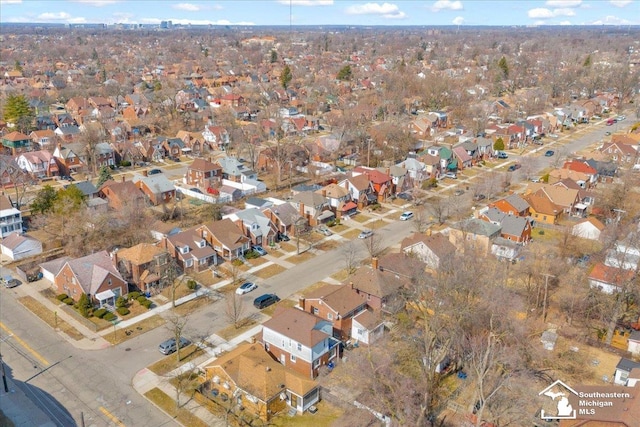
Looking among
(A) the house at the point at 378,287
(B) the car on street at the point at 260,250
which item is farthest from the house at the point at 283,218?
(A) the house at the point at 378,287

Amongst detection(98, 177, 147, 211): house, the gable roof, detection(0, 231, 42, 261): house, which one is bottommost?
detection(0, 231, 42, 261): house

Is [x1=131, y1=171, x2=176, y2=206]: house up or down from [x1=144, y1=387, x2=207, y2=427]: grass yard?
up

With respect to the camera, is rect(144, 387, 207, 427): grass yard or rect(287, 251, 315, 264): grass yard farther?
rect(287, 251, 315, 264): grass yard

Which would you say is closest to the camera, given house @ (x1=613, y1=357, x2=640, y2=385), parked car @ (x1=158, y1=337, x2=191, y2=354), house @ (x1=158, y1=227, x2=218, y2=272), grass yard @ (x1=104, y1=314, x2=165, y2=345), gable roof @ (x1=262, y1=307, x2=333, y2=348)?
house @ (x1=613, y1=357, x2=640, y2=385)

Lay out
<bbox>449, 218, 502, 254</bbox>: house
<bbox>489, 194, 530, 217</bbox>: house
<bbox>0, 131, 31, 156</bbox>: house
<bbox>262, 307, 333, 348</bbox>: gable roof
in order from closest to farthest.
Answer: <bbox>262, 307, 333, 348</bbox>: gable roof → <bbox>449, 218, 502, 254</bbox>: house → <bbox>489, 194, 530, 217</bbox>: house → <bbox>0, 131, 31, 156</bbox>: house

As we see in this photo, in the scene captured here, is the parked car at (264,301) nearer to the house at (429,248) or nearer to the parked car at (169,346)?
the parked car at (169,346)

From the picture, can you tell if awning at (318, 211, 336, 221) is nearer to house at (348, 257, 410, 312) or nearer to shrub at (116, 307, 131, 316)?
house at (348, 257, 410, 312)

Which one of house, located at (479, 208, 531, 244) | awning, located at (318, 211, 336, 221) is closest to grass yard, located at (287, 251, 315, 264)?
awning, located at (318, 211, 336, 221)

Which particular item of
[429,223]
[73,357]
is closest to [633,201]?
[429,223]
